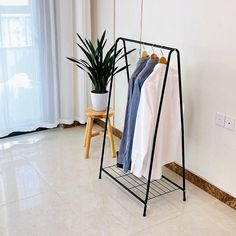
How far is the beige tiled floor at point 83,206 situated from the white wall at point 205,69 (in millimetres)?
291

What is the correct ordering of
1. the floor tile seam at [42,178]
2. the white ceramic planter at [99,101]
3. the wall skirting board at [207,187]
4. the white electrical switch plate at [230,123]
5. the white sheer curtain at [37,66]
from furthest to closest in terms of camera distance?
the white sheer curtain at [37,66] < the white ceramic planter at [99,101] < the floor tile seam at [42,178] < the wall skirting board at [207,187] < the white electrical switch plate at [230,123]

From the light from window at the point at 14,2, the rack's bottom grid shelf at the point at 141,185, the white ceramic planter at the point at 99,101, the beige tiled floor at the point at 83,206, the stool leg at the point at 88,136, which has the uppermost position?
the light from window at the point at 14,2

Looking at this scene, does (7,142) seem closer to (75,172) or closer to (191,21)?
(75,172)

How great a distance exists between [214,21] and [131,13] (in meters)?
0.99

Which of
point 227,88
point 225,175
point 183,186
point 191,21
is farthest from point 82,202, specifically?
point 191,21

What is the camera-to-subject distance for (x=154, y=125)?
2416 millimetres

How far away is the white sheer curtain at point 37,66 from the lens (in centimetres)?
344

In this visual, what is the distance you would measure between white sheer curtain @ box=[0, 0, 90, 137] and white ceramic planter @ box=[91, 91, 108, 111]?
0.66 m

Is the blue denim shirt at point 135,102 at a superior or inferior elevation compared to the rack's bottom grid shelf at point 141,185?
superior

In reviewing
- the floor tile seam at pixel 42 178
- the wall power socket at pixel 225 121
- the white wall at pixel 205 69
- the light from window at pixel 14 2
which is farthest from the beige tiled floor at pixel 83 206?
the light from window at pixel 14 2

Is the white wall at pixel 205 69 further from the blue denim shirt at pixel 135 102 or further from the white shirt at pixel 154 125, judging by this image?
the blue denim shirt at pixel 135 102

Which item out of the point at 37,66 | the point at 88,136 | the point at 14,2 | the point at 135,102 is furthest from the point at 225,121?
the point at 14,2

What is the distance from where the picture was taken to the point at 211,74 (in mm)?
2574

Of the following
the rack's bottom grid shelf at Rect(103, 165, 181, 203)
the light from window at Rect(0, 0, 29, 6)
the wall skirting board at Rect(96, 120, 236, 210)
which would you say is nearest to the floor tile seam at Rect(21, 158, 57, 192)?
the rack's bottom grid shelf at Rect(103, 165, 181, 203)
